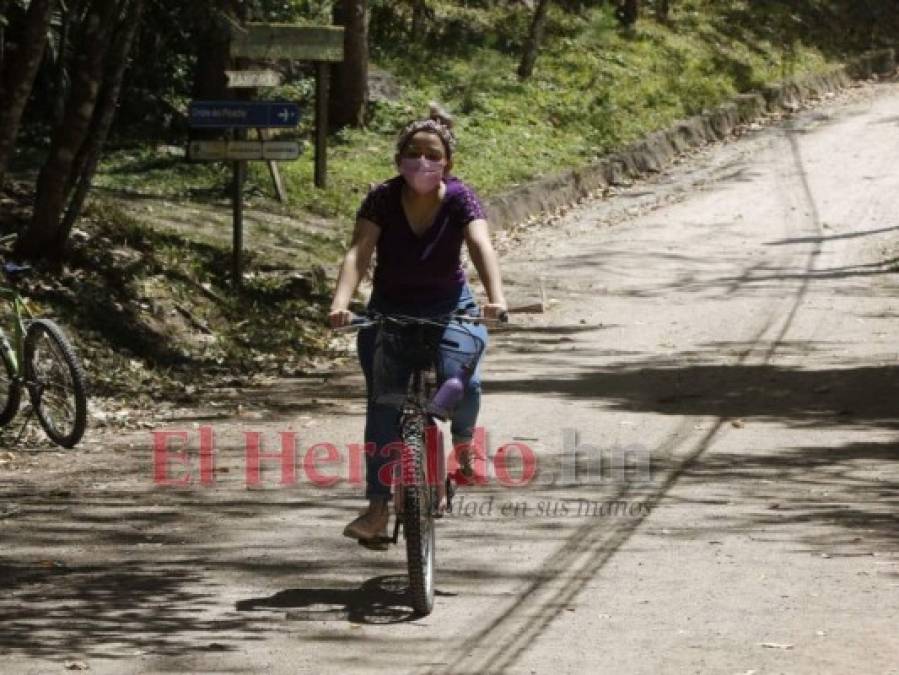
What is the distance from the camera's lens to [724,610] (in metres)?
7.57

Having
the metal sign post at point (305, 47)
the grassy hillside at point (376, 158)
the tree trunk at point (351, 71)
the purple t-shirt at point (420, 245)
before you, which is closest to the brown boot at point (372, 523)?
the purple t-shirt at point (420, 245)

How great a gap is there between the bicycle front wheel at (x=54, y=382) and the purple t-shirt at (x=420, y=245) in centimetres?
427

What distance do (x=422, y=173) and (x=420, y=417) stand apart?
101cm

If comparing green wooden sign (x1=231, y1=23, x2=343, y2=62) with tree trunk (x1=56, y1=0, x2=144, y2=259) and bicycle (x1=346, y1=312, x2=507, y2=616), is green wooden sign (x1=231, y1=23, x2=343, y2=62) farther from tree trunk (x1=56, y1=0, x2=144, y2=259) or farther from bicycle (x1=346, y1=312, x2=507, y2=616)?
bicycle (x1=346, y1=312, x2=507, y2=616)

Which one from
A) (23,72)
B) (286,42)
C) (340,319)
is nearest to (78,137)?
(23,72)

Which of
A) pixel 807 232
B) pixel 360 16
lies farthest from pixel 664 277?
pixel 360 16

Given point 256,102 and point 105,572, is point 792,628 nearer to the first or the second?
point 105,572

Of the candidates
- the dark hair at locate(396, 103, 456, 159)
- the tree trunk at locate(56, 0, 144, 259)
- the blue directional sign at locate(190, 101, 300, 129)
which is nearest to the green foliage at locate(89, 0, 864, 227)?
the blue directional sign at locate(190, 101, 300, 129)

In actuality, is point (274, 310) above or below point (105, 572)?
above

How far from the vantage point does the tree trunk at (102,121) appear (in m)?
15.3

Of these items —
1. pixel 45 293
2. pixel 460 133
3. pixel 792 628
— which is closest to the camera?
pixel 792 628

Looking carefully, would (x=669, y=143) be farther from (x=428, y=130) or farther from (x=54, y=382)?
(x=428, y=130)

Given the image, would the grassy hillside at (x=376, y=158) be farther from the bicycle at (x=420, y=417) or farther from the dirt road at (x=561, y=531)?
the bicycle at (x=420, y=417)

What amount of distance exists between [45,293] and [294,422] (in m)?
3.22
